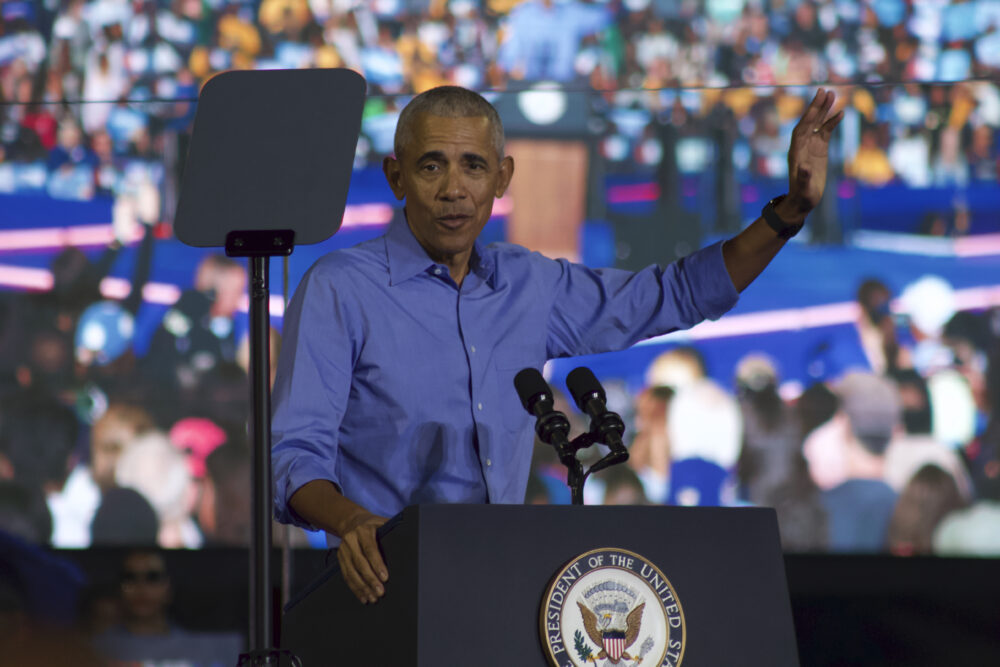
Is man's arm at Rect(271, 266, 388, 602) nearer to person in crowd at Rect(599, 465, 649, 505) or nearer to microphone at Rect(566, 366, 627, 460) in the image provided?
microphone at Rect(566, 366, 627, 460)

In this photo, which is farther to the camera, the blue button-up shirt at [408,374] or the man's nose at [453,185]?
the man's nose at [453,185]

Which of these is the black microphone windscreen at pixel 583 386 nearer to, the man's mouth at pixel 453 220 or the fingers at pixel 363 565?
the fingers at pixel 363 565

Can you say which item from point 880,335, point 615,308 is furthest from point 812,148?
point 880,335

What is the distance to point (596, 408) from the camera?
1353 mm

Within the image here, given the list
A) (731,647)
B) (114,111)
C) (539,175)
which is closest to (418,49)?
(539,175)

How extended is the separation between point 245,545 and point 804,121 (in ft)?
8.27

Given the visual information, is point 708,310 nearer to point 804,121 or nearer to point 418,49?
point 804,121

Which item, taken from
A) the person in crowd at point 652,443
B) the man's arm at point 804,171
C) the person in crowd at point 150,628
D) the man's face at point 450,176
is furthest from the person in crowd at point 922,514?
the man's face at point 450,176

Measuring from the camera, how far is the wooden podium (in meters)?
1.14

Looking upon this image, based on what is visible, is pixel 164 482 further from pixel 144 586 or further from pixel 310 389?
pixel 310 389

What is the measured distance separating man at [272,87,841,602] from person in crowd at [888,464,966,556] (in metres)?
1.95

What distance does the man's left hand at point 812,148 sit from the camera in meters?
1.70

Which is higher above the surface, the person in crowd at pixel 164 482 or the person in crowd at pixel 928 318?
the person in crowd at pixel 928 318

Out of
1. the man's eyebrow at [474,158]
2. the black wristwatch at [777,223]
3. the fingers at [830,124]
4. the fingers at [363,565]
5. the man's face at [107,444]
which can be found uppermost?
the man's face at [107,444]
